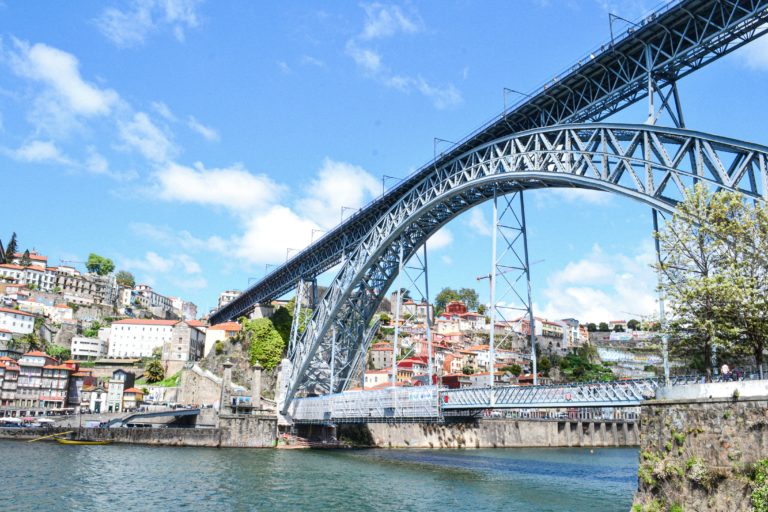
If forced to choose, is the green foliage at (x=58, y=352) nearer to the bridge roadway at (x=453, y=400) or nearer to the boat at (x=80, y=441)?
the boat at (x=80, y=441)

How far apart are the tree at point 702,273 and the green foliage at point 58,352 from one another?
79.6 metres

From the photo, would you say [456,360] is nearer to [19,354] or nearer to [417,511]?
[19,354]

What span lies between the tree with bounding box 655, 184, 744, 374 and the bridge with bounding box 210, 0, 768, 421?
4.87ft

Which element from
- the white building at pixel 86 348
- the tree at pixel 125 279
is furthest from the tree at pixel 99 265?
the white building at pixel 86 348

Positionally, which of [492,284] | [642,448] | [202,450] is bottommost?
[202,450]

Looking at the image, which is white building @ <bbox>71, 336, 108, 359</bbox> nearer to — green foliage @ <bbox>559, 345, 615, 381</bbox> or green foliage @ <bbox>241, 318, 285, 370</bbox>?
green foliage @ <bbox>241, 318, 285, 370</bbox>

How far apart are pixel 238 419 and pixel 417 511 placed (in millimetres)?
27047

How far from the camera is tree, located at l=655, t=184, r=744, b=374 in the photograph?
1655 cm

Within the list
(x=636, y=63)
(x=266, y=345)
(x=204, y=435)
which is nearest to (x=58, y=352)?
(x=266, y=345)

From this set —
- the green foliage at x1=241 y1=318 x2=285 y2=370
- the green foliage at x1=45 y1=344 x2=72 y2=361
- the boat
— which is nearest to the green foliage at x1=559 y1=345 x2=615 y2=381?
the green foliage at x1=241 y1=318 x2=285 y2=370

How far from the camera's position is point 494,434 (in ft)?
194

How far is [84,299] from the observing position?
343 ft

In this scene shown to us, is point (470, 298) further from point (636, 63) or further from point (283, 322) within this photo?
point (636, 63)

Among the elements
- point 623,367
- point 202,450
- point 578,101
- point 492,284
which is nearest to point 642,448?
point 492,284
